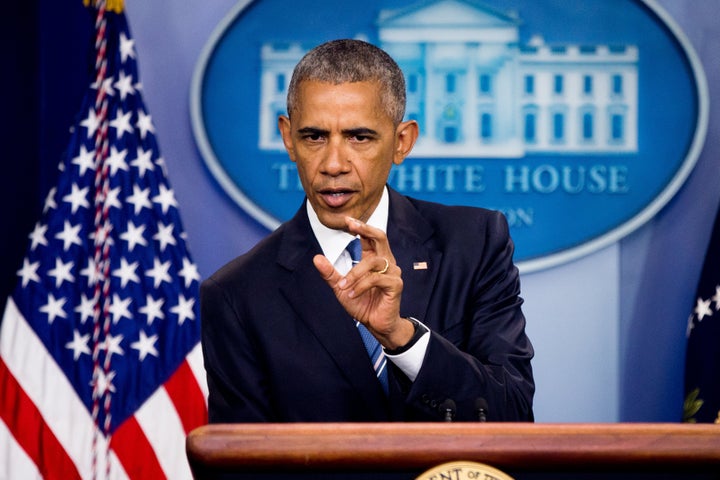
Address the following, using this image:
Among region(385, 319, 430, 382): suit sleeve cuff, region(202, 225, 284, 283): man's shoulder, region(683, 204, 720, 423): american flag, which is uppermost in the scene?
region(202, 225, 284, 283): man's shoulder

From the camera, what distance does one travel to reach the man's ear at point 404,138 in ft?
6.40

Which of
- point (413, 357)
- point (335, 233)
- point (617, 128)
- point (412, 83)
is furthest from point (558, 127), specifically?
point (413, 357)

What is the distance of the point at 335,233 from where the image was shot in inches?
76.1

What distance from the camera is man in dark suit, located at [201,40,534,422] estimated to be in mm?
1771

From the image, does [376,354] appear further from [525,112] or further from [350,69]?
[525,112]

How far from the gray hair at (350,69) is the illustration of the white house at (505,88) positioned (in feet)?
4.55

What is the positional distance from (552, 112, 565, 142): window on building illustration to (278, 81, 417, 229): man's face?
4.98 ft

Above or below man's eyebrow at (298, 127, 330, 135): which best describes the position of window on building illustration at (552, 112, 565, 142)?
above

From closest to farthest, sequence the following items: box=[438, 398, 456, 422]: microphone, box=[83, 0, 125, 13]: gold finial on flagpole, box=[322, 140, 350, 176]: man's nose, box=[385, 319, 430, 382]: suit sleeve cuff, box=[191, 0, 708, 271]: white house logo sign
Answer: box=[438, 398, 456, 422]: microphone
box=[385, 319, 430, 382]: suit sleeve cuff
box=[322, 140, 350, 176]: man's nose
box=[83, 0, 125, 13]: gold finial on flagpole
box=[191, 0, 708, 271]: white house logo sign

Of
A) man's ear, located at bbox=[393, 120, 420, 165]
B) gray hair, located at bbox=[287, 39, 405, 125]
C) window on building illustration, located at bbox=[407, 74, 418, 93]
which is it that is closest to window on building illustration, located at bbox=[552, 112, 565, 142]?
window on building illustration, located at bbox=[407, 74, 418, 93]

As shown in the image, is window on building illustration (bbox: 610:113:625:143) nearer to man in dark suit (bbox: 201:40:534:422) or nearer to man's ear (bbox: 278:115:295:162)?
man in dark suit (bbox: 201:40:534:422)

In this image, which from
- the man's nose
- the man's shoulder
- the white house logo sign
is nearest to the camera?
the man's nose

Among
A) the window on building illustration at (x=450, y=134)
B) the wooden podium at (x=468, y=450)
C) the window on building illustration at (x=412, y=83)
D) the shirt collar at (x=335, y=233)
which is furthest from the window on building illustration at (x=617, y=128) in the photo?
the wooden podium at (x=468, y=450)

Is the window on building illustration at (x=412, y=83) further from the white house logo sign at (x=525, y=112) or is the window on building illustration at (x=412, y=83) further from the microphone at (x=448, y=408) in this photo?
the microphone at (x=448, y=408)
